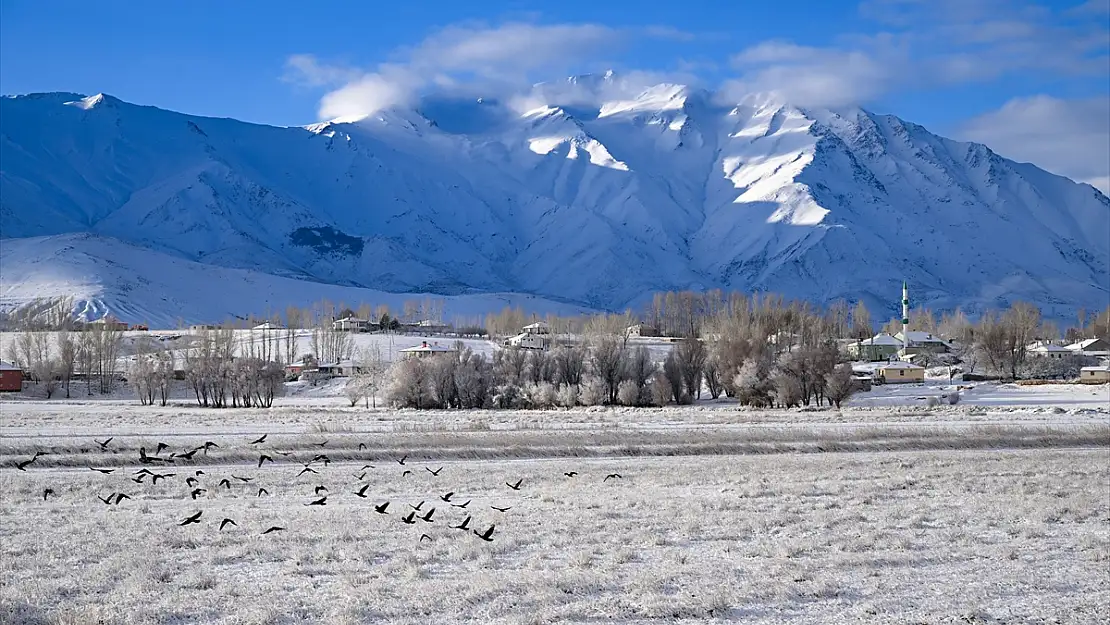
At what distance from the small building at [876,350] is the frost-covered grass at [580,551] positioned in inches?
3452

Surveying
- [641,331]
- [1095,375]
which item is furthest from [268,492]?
[641,331]

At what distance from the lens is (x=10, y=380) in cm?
8038

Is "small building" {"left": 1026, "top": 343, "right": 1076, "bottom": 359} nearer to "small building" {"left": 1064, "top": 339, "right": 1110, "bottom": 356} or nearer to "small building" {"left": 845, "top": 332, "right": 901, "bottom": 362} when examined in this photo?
"small building" {"left": 1064, "top": 339, "right": 1110, "bottom": 356}

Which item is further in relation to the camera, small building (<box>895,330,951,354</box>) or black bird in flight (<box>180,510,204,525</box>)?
small building (<box>895,330,951,354</box>)

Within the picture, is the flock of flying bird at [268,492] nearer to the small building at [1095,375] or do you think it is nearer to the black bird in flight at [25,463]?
the black bird in flight at [25,463]

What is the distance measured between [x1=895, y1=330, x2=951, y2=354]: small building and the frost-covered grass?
90179mm

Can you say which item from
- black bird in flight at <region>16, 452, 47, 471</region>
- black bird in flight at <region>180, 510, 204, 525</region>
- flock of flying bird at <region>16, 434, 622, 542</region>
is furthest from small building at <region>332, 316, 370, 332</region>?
black bird in flight at <region>180, 510, 204, 525</region>

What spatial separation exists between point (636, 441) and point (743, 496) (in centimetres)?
1353

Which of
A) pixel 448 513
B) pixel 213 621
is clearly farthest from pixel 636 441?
pixel 213 621

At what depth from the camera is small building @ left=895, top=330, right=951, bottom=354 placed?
4461 inches

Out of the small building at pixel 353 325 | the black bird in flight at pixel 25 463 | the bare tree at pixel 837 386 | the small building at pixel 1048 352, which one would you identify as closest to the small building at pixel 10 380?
the small building at pixel 353 325

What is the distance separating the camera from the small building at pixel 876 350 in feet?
368

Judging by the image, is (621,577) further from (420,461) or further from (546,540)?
(420,461)

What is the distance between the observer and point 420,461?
101 feet
